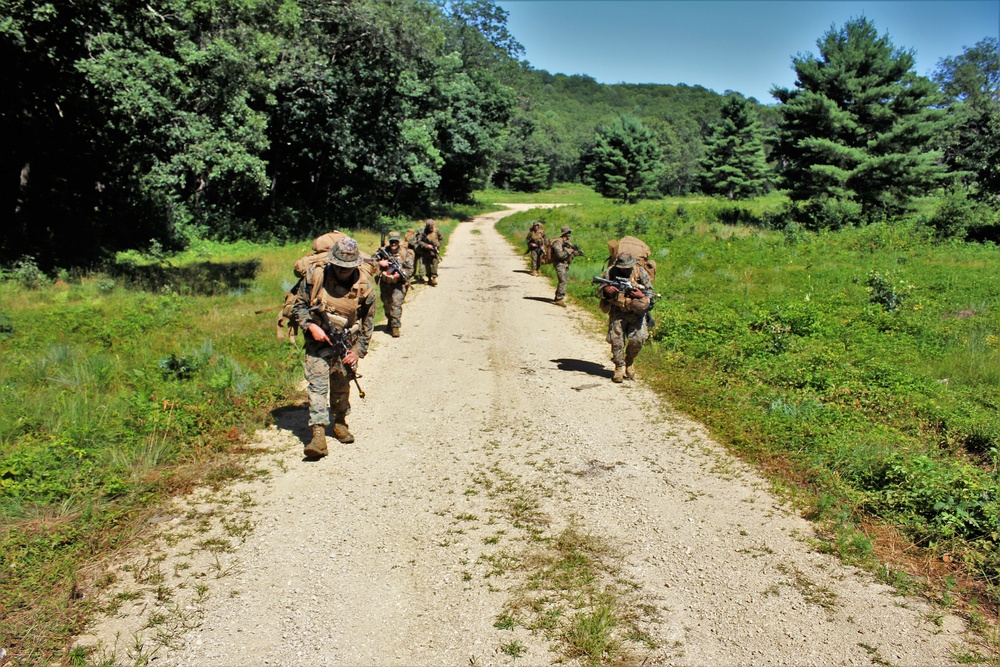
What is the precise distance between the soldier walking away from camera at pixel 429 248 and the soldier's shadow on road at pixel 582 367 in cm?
838

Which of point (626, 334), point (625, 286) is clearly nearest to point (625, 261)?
point (625, 286)

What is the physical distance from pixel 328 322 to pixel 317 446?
4.37 ft

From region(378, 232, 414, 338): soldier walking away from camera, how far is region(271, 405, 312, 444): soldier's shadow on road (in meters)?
4.13

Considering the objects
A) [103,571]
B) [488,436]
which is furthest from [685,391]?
[103,571]

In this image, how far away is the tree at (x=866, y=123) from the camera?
25656 millimetres

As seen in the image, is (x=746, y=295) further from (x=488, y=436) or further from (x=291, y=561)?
(x=291, y=561)

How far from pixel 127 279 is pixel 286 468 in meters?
11.8

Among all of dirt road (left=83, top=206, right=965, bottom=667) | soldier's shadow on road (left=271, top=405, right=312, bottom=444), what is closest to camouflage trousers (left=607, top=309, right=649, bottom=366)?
dirt road (left=83, top=206, right=965, bottom=667)

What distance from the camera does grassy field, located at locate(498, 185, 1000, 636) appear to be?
536 cm

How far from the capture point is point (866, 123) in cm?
2675

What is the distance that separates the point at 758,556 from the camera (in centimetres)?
518

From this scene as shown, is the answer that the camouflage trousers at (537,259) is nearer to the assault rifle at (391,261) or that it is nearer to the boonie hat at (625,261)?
the assault rifle at (391,261)

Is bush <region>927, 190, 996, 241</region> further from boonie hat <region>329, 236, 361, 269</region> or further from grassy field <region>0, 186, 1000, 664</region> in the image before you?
boonie hat <region>329, 236, 361, 269</region>

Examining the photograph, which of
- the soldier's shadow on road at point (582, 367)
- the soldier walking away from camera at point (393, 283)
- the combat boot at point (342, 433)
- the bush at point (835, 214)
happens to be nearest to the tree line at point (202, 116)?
the soldier walking away from camera at point (393, 283)
